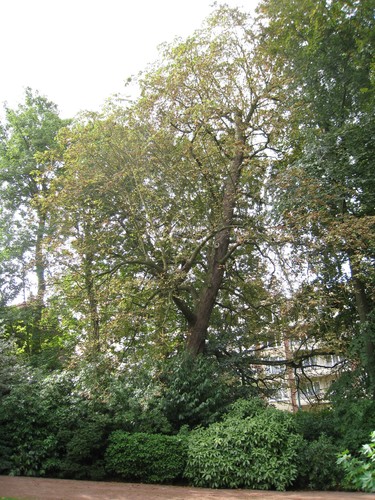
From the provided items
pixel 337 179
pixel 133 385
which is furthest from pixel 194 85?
pixel 133 385

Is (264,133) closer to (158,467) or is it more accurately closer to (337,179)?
(337,179)

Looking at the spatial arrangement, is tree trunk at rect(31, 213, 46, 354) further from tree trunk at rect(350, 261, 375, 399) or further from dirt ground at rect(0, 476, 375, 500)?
tree trunk at rect(350, 261, 375, 399)

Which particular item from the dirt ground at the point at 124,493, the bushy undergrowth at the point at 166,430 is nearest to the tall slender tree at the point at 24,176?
the bushy undergrowth at the point at 166,430

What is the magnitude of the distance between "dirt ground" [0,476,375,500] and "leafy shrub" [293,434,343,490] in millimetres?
433

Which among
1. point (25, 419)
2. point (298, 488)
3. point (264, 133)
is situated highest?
point (264, 133)

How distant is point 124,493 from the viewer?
821 centimetres

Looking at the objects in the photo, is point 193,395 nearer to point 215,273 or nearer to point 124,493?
point 124,493

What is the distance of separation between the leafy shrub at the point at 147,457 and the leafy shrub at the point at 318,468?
2.49m

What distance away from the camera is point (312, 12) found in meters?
9.84

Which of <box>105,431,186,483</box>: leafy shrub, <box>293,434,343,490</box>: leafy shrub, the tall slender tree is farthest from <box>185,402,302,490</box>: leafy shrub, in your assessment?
the tall slender tree

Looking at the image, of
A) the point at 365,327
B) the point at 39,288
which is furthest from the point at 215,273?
the point at 39,288

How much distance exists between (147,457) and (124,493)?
1674mm

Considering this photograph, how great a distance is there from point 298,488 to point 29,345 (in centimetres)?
1415

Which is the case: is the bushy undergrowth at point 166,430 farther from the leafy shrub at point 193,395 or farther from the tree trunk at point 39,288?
the tree trunk at point 39,288
